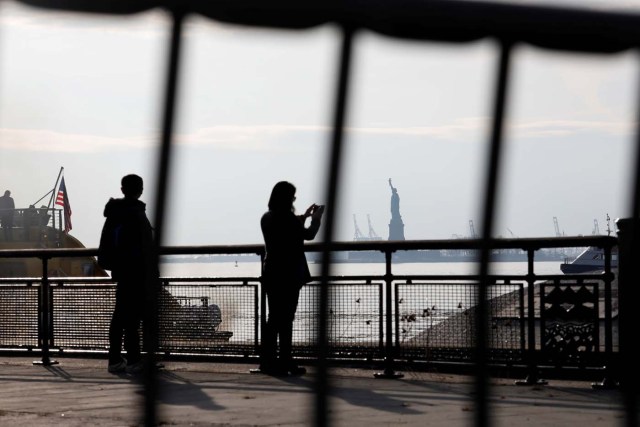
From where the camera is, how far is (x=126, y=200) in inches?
348

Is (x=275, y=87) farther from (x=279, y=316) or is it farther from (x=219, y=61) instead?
(x=279, y=316)

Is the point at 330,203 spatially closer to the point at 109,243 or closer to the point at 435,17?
the point at 435,17

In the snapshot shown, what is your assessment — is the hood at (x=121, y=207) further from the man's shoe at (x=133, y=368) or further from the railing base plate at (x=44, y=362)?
the railing base plate at (x=44, y=362)

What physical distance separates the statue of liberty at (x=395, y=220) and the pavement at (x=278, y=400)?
2707 millimetres

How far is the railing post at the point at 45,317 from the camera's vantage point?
11375mm

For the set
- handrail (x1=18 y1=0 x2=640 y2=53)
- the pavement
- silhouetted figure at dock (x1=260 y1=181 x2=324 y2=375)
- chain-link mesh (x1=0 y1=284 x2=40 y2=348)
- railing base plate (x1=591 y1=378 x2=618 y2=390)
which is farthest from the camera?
chain-link mesh (x1=0 y1=284 x2=40 y2=348)

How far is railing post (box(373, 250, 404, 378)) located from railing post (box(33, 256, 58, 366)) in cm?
317

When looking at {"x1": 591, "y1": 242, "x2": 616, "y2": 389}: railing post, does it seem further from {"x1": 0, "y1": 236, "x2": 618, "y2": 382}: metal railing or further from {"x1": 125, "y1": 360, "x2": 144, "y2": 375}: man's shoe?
{"x1": 125, "y1": 360, "x2": 144, "y2": 375}: man's shoe

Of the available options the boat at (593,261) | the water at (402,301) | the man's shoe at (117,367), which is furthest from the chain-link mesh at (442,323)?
the man's shoe at (117,367)

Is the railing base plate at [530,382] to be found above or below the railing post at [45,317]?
below

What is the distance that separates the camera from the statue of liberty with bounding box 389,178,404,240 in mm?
3203

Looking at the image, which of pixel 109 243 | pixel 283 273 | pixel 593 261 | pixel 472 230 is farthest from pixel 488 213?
pixel 593 261

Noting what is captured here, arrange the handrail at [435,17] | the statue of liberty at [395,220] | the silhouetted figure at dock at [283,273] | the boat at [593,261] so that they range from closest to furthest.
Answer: the handrail at [435,17] < the statue of liberty at [395,220] < the silhouetted figure at dock at [283,273] < the boat at [593,261]

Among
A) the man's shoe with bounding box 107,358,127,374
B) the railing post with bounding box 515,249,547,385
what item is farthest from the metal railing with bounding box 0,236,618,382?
the man's shoe with bounding box 107,358,127,374
